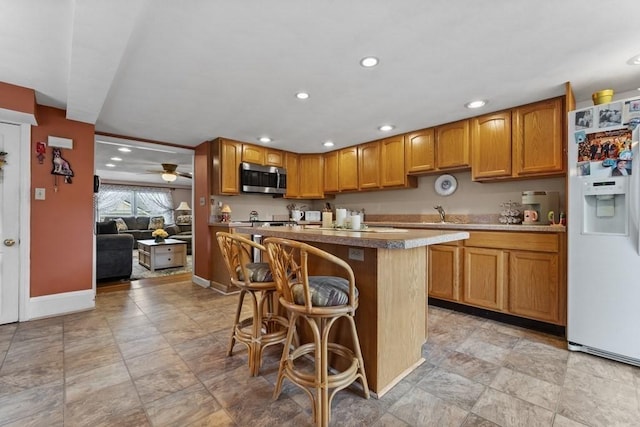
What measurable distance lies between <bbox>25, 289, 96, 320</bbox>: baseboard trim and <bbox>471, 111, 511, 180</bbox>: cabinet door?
4.46m

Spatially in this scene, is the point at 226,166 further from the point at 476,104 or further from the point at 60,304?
the point at 476,104

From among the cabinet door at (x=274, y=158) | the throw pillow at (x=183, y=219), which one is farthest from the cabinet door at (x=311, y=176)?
the throw pillow at (x=183, y=219)

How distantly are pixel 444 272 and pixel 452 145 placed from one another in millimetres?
1462

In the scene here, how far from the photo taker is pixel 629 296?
2.04 meters

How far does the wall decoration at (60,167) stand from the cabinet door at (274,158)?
7.91 feet

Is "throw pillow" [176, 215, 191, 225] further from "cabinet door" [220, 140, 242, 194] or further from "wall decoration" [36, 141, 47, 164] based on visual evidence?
"wall decoration" [36, 141, 47, 164]

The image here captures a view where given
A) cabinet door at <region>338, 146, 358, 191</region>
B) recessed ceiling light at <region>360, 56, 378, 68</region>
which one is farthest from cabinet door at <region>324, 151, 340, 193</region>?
recessed ceiling light at <region>360, 56, 378, 68</region>

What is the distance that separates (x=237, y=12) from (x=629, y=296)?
10.2 ft

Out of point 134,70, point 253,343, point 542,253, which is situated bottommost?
point 253,343

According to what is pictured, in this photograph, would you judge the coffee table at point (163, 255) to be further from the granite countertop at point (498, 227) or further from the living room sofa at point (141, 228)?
the granite countertop at point (498, 227)

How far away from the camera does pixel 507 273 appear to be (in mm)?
2789

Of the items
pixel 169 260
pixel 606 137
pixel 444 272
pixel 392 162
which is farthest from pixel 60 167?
pixel 606 137

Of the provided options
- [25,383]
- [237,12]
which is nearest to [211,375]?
[25,383]

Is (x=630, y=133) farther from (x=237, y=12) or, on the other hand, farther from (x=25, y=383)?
(x=25, y=383)
